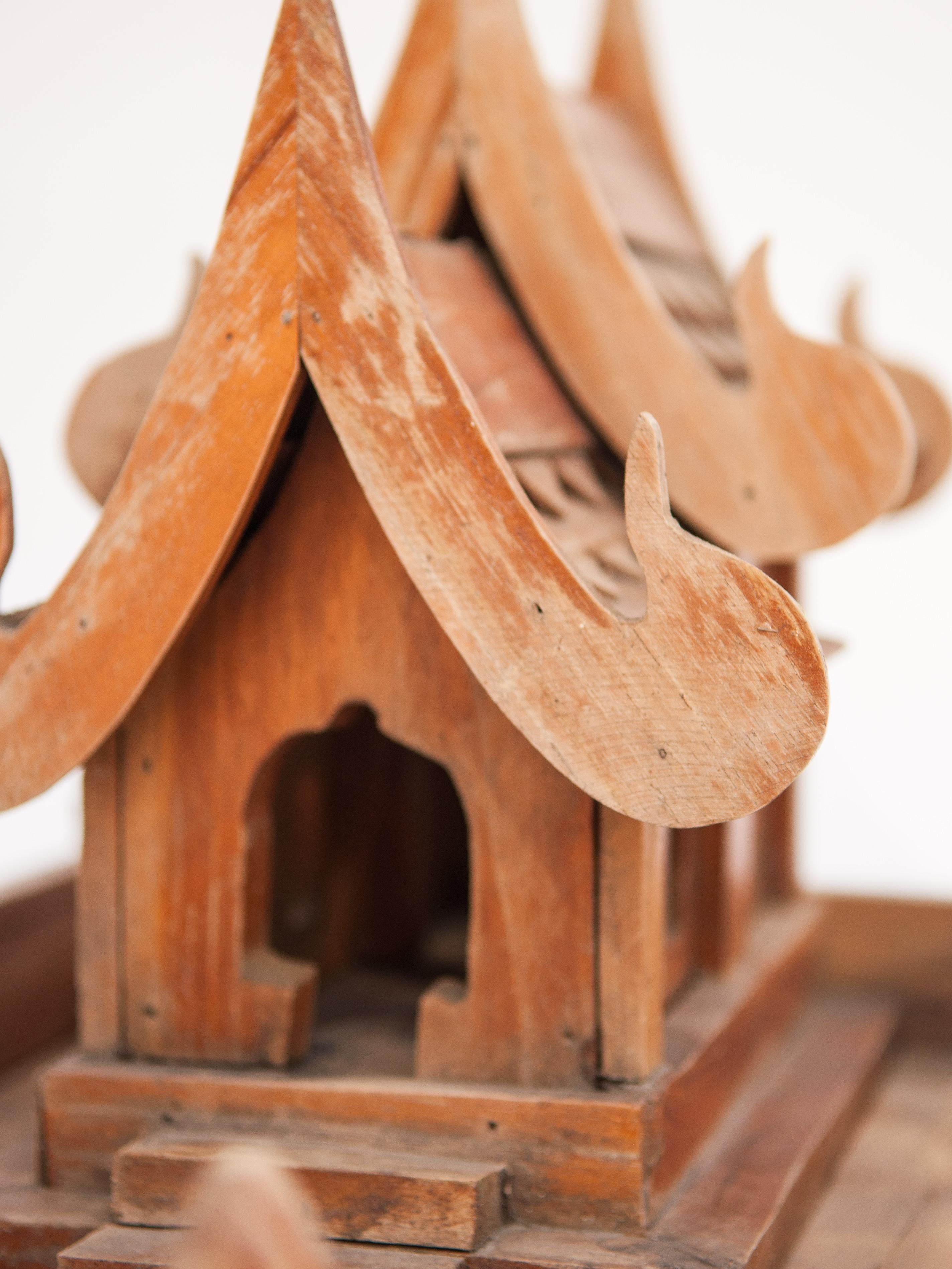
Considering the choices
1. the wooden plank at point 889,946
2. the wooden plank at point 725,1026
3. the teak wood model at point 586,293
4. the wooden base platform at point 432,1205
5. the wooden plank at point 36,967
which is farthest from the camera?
the wooden plank at point 889,946

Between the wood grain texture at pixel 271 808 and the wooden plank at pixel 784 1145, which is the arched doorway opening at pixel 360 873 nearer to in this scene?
the wood grain texture at pixel 271 808

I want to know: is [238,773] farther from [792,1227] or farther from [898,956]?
[898,956]

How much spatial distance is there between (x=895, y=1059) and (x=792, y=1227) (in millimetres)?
619

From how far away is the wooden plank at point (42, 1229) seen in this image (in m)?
1.17

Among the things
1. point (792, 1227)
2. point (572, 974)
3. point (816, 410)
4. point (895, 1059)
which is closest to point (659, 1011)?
point (572, 974)

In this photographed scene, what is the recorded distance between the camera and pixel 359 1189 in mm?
1101

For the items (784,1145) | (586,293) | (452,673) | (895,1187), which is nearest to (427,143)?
(586,293)

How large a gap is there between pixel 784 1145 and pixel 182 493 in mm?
768

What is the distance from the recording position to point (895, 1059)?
1.84 metres

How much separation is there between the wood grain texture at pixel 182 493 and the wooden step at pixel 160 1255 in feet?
1.07

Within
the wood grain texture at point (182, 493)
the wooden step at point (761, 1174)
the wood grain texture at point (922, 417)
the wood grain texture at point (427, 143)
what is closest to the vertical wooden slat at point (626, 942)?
the wooden step at point (761, 1174)

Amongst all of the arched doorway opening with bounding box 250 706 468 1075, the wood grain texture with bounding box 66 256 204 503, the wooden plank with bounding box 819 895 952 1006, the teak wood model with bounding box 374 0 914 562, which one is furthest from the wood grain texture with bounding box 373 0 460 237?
the wooden plank with bounding box 819 895 952 1006

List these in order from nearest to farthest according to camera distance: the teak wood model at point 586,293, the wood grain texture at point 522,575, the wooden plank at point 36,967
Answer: the wood grain texture at point 522,575 < the teak wood model at point 586,293 < the wooden plank at point 36,967

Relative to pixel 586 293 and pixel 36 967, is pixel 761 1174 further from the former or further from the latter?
pixel 36 967
